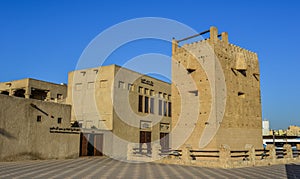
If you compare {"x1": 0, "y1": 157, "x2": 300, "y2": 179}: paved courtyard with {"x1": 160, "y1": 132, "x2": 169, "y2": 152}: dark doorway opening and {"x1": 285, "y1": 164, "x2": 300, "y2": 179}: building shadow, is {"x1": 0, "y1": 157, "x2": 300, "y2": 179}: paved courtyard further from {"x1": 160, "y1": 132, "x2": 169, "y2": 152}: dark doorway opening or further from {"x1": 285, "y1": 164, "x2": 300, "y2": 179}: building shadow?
{"x1": 160, "y1": 132, "x2": 169, "y2": 152}: dark doorway opening

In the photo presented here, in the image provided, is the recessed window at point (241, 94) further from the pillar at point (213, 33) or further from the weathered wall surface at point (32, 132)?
the weathered wall surface at point (32, 132)

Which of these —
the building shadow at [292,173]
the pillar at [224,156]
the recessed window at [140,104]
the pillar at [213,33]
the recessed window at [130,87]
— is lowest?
the building shadow at [292,173]

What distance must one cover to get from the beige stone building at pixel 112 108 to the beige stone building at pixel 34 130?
228 centimetres

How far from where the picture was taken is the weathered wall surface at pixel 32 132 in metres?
17.7

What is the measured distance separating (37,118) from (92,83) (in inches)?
361

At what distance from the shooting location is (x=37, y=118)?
64.7 ft

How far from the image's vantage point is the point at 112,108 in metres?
26.3

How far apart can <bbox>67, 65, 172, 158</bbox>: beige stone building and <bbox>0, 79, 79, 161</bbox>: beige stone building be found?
2280 mm

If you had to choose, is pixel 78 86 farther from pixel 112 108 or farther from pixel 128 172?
pixel 128 172

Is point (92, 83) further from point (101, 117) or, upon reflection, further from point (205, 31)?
point (205, 31)

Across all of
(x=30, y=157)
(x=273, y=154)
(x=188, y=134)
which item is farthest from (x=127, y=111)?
(x=273, y=154)

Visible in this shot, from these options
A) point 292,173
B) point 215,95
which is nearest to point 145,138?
point 215,95

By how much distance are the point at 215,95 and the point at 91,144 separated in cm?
1153

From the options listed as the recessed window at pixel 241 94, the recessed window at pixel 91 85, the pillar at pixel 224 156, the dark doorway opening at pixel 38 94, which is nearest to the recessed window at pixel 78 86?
the recessed window at pixel 91 85
